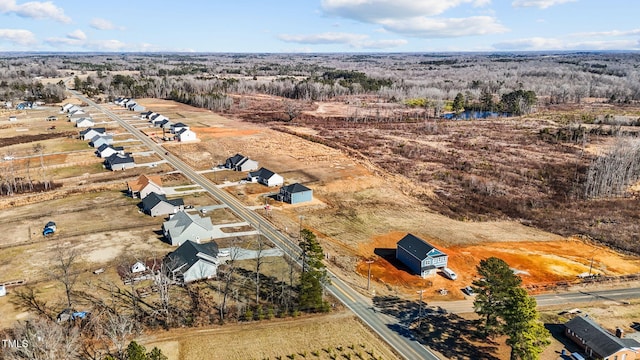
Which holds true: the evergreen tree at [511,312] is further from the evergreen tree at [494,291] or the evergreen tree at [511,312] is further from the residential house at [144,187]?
the residential house at [144,187]

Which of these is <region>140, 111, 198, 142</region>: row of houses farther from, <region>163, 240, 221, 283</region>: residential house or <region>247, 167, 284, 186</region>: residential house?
<region>163, 240, 221, 283</region>: residential house

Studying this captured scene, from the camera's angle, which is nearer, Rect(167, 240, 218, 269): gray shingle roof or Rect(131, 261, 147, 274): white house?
Rect(167, 240, 218, 269): gray shingle roof

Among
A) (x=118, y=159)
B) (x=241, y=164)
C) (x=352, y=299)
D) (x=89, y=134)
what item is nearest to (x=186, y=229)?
(x=352, y=299)

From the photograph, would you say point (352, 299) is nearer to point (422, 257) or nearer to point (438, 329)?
point (438, 329)

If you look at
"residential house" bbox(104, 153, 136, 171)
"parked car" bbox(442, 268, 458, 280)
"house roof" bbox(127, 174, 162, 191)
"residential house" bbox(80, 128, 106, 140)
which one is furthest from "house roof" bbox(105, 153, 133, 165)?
"parked car" bbox(442, 268, 458, 280)

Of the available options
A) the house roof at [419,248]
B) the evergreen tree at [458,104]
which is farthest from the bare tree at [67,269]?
the evergreen tree at [458,104]
